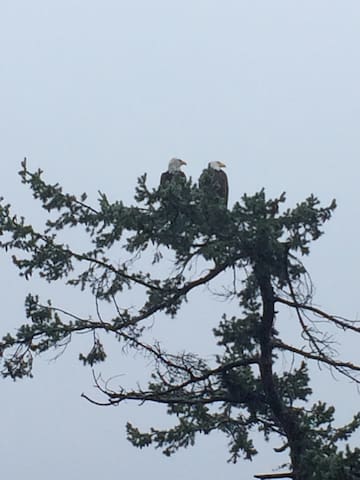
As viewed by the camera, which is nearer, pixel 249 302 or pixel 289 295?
pixel 289 295

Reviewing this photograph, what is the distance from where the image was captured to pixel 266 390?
11.3 meters

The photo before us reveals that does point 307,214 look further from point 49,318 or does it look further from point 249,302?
point 49,318

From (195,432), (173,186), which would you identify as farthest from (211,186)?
(195,432)

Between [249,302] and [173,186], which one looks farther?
[249,302]

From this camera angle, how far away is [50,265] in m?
11.2

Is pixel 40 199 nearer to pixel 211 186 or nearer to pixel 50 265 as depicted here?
pixel 50 265

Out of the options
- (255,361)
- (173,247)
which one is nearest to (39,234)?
(173,247)

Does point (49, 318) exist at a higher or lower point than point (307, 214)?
lower

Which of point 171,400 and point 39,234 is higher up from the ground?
point 39,234

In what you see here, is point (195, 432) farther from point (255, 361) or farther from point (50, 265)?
point (50, 265)

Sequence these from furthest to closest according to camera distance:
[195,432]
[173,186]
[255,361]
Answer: [195,432] → [255,361] → [173,186]

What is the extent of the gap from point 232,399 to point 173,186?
10.0ft

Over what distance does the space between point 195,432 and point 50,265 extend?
284cm

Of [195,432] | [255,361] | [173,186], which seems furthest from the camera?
[195,432]
